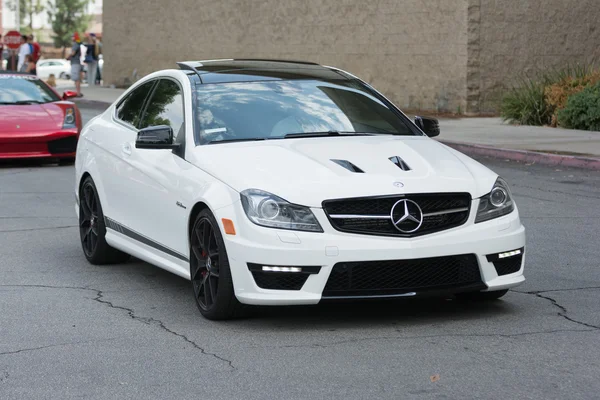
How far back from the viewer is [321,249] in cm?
630

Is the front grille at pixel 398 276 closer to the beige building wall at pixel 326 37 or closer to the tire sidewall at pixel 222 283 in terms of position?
the tire sidewall at pixel 222 283

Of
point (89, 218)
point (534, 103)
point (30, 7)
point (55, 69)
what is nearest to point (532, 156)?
point (534, 103)

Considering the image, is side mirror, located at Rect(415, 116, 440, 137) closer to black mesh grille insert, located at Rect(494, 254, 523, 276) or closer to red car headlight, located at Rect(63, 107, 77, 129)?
black mesh grille insert, located at Rect(494, 254, 523, 276)

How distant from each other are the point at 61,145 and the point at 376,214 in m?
11.1

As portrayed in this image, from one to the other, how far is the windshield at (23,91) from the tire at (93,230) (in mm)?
8440

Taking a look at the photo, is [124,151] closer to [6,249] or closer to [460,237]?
[6,249]

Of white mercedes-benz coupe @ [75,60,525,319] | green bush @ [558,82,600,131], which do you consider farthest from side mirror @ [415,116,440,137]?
green bush @ [558,82,600,131]

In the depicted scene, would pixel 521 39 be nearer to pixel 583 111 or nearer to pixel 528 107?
pixel 528 107

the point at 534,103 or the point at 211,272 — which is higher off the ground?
the point at 211,272

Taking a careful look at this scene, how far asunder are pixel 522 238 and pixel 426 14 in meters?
20.8

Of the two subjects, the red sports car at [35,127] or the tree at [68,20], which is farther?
the tree at [68,20]

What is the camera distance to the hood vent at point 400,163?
679cm

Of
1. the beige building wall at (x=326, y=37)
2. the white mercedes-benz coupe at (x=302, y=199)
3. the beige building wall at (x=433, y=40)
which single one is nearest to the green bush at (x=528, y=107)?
the beige building wall at (x=433, y=40)

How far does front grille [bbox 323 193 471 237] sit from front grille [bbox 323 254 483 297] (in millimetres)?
175
